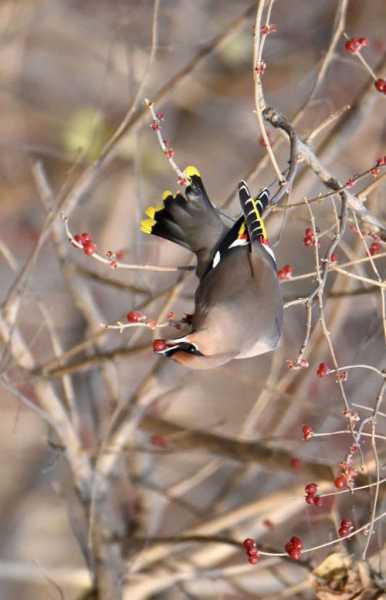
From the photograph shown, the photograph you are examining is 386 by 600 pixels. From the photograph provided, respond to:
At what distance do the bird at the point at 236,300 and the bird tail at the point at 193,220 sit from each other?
0.02m

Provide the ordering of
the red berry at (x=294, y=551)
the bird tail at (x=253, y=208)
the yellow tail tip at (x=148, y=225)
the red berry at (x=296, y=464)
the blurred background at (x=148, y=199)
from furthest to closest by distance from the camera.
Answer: the blurred background at (x=148, y=199)
the red berry at (x=296, y=464)
the yellow tail tip at (x=148, y=225)
the red berry at (x=294, y=551)
the bird tail at (x=253, y=208)

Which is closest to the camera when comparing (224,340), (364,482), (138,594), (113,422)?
(224,340)

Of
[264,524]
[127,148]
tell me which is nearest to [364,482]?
[264,524]

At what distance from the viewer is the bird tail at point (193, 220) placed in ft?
6.73

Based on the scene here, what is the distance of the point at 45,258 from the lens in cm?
441

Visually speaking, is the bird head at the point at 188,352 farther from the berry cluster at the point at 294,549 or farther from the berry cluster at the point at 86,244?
the berry cluster at the point at 294,549

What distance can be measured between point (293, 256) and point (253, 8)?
1.24m

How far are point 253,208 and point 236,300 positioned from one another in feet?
0.62

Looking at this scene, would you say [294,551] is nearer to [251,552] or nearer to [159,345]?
[251,552]

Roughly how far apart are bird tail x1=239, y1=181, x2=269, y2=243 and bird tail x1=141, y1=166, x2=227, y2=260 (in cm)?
22

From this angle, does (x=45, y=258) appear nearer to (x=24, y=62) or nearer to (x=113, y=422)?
(x=24, y=62)

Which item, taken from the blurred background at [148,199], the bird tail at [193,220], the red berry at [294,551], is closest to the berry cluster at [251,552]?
the red berry at [294,551]

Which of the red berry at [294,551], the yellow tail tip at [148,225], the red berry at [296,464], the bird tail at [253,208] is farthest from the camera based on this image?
the red berry at [296,464]

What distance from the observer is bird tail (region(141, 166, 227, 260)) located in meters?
2.05
